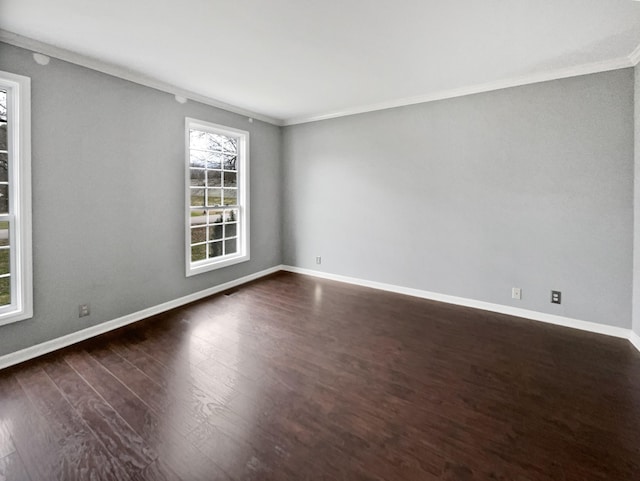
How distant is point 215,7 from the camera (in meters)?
2.01

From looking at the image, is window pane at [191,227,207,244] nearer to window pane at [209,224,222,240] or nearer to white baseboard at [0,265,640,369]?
window pane at [209,224,222,240]

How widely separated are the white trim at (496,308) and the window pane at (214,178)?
2130 millimetres

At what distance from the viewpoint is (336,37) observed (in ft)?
7.79

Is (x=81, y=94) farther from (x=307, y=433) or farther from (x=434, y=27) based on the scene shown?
(x=307, y=433)

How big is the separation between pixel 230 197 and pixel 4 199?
2.44m

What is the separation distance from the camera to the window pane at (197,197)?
392 centimetres

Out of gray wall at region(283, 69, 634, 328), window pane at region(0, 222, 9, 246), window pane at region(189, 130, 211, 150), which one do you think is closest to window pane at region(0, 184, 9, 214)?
window pane at region(0, 222, 9, 246)

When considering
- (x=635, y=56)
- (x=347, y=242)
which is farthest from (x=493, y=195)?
(x=347, y=242)

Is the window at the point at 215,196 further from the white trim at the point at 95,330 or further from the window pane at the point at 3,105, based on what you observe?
the window pane at the point at 3,105

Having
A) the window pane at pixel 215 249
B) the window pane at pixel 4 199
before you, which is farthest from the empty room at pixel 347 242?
the window pane at pixel 215 249

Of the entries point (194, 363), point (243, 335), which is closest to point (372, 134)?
point (243, 335)

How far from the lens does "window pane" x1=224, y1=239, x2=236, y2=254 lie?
453cm

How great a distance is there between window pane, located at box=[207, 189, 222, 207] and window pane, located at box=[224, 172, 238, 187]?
202 mm

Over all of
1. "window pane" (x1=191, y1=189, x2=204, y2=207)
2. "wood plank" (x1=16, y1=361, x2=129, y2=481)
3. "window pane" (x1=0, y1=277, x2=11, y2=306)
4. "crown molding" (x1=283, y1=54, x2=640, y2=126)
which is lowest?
"wood plank" (x1=16, y1=361, x2=129, y2=481)
